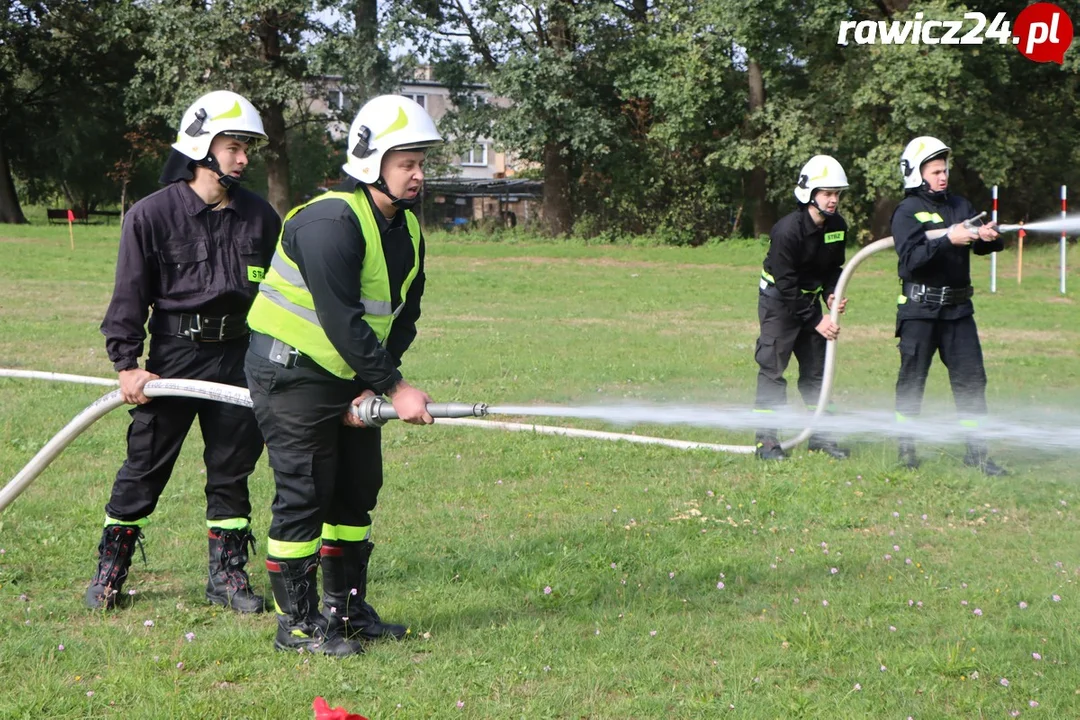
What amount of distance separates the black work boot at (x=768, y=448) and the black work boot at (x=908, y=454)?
2.86ft

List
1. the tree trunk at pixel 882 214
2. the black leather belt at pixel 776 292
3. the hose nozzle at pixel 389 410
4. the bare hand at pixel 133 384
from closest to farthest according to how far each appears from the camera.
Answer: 1. the hose nozzle at pixel 389 410
2. the bare hand at pixel 133 384
3. the black leather belt at pixel 776 292
4. the tree trunk at pixel 882 214

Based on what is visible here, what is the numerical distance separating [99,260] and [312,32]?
15.7 meters

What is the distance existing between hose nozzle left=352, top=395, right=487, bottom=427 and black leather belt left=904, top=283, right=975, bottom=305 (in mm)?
4921

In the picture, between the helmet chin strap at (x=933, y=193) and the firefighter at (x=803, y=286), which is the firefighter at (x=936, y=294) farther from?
the firefighter at (x=803, y=286)

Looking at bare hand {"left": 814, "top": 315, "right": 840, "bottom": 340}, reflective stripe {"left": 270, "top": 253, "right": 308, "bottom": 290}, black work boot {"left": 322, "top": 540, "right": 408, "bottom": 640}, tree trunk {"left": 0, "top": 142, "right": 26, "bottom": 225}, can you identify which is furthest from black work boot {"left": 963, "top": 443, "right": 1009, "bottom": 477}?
tree trunk {"left": 0, "top": 142, "right": 26, "bottom": 225}

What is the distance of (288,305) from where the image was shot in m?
4.81

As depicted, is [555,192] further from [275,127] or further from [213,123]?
[213,123]

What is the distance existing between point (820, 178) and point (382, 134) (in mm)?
4975

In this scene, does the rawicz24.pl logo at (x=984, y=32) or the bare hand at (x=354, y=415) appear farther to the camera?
the rawicz24.pl logo at (x=984, y=32)

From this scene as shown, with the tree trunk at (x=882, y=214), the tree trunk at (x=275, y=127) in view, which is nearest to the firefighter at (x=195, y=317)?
the tree trunk at (x=882, y=214)

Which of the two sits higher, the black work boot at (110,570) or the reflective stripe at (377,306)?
the reflective stripe at (377,306)

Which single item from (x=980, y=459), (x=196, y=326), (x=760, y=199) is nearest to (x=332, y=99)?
(x=760, y=199)

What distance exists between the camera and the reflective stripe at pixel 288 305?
15.7ft

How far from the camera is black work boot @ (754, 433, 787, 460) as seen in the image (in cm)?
884
